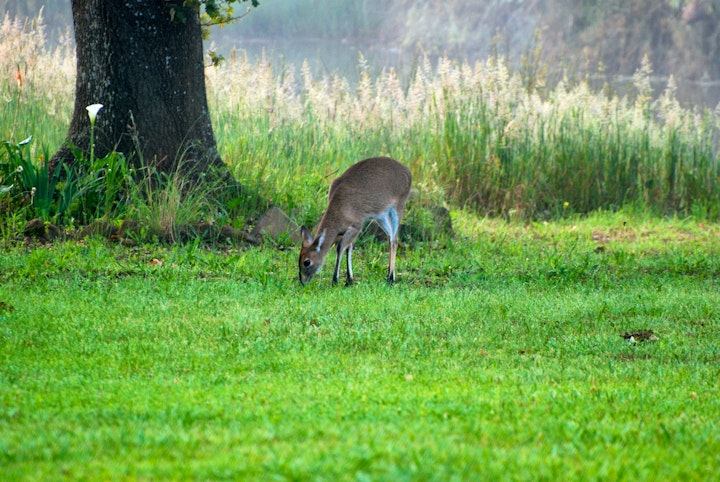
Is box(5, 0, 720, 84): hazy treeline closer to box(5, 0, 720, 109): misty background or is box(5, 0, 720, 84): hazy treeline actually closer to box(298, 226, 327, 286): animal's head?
box(5, 0, 720, 109): misty background

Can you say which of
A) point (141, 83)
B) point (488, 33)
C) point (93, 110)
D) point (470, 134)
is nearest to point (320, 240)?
point (93, 110)

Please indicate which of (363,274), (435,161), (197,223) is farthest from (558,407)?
(435,161)

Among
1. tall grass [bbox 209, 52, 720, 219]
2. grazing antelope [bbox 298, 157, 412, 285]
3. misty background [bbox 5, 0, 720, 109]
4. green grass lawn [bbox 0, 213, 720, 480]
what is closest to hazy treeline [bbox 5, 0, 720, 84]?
misty background [bbox 5, 0, 720, 109]

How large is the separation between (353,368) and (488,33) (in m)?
35.8

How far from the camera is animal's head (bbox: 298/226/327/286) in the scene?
8.71 m

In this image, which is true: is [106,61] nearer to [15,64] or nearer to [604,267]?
[15,64]

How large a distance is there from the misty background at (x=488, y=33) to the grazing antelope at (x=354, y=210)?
19.4 metres

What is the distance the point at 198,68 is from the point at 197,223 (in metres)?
2.02

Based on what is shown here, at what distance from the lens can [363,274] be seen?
9695mm

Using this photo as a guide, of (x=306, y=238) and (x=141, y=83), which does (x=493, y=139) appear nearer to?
(x=141, y=83)

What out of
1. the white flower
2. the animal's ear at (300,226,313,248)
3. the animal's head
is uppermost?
the white flower

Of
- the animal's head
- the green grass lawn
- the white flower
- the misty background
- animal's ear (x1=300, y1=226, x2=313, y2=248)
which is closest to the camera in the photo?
the green grass lawn

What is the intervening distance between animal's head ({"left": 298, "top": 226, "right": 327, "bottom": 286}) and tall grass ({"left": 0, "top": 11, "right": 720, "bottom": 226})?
4.52 meters

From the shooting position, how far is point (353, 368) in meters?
5.78
